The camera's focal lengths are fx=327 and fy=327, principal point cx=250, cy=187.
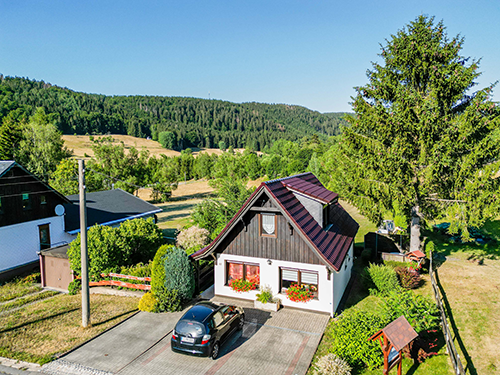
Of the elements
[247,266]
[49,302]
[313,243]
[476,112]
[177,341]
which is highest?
[476,112]

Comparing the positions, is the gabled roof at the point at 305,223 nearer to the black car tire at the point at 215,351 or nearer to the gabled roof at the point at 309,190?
the gabled roof at the point at 309,190

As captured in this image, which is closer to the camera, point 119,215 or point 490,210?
point 490,210

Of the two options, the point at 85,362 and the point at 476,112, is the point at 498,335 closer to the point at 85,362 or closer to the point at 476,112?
the point at 476,112

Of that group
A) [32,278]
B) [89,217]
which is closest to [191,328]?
[32,278]

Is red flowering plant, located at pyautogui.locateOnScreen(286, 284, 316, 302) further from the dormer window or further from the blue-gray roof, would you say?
the blue-gray roof

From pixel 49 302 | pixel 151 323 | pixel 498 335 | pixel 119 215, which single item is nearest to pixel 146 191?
pixel 119 215

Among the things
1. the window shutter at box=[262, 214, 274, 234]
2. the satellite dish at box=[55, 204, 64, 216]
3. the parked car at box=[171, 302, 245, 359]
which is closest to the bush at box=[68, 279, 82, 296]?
the satellite dish at box=[55, 204, 64, 216]
